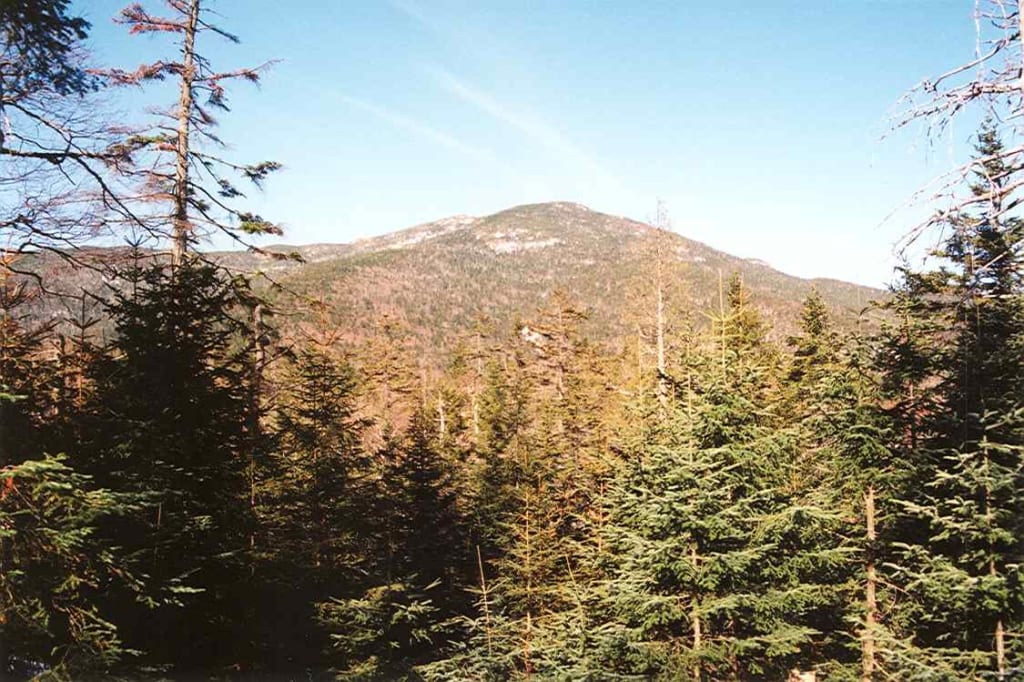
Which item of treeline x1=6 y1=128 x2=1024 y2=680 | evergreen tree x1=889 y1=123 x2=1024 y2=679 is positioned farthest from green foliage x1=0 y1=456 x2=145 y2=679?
evergreen tree x1=889 y1=123 x2=1024 y2=679

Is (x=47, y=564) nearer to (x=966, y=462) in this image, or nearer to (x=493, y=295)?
(x=966, y=462)

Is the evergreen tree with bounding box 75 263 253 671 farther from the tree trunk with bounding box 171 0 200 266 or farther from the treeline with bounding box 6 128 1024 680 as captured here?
the tree trunk with bounding box 171 0 200 266

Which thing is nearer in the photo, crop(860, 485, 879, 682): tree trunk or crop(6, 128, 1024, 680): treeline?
crop(6, 128, 1024, 680): treeline

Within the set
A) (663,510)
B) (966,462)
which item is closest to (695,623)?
(663,510)

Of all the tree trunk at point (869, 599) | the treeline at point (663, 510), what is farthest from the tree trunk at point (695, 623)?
the tree trunk at point (869, 599)

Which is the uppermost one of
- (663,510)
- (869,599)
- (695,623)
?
(663,510)

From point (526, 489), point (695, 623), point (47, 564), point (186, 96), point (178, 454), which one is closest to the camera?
point (47, 564)

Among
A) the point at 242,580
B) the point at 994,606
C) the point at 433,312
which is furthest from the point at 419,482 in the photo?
the point at 433,312

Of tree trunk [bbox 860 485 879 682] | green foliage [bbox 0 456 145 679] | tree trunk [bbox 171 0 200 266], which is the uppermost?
tree trunk [bbox 171 0 200 266]

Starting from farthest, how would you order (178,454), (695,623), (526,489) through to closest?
(526,489)
(695,623)
(178,454)

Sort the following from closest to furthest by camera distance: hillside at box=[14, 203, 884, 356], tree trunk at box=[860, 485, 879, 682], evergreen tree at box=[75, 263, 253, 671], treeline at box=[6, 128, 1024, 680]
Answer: treeline at box=[6, 128, 1024, 680], evergreen tree at box=[75, 263, 253, 671], tree trunk at box=[860, 485, 879, 682], hillside at box=[14, 203, 884, 356]

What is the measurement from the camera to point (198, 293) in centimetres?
1006

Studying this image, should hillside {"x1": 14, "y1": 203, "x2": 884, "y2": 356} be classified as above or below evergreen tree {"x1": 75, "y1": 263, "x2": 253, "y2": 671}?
above

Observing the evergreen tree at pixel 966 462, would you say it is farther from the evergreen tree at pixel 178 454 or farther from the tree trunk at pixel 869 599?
the evergreen tree at pixel 178 454
